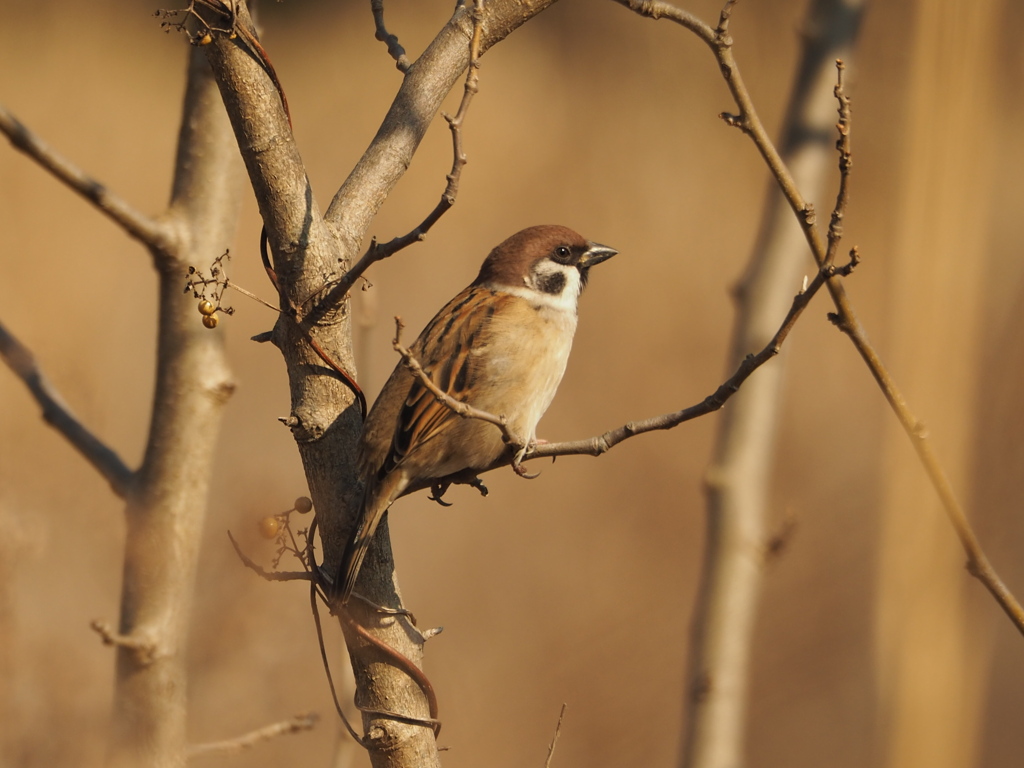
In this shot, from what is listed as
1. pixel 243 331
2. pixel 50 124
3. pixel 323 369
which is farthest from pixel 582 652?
pixel 50 124

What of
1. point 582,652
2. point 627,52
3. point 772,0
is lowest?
point 582,652

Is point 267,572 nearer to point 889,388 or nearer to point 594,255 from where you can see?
point 889,388

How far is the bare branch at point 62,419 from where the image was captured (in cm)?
199

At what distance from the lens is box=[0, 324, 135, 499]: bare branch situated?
1994mm

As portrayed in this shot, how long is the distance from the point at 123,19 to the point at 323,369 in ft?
28.5

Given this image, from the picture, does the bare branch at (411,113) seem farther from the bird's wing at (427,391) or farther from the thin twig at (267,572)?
the thin twig at (267,572)

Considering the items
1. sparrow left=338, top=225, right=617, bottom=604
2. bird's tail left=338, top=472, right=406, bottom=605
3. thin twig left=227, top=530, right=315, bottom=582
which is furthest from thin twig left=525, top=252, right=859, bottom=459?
sparrow left=338, top=225, right=617, bottom=604

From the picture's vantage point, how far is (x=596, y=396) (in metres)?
6.48

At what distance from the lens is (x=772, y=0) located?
3051 millimetres

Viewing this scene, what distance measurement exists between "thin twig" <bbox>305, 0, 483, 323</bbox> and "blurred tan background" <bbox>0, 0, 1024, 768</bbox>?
488mm

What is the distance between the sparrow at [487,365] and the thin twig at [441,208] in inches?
20.7

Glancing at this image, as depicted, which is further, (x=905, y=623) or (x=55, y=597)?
(x=55, y=597)

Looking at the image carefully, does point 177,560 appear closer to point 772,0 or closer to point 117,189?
point 772,0

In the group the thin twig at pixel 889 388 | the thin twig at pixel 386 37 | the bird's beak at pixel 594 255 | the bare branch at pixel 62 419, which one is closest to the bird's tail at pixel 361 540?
the bare branch at pixel 62 419
